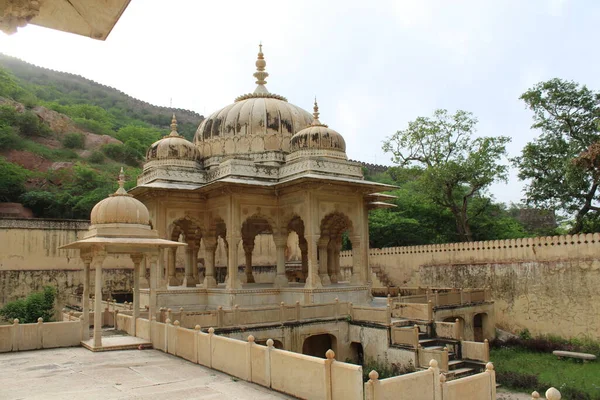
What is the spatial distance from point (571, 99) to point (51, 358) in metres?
22.3

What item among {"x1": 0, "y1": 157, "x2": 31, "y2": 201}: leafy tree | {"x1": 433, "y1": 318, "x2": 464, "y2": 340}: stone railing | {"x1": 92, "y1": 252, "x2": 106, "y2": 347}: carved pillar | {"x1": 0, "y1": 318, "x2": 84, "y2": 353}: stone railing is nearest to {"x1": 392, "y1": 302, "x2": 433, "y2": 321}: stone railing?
{"x1": 433, "y1": 318, "x2": 464, "y2": 340}: stone railing

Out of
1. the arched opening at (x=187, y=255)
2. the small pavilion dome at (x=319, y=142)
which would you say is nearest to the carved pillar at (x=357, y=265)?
the small pavilion dome at (x=319, y=142)

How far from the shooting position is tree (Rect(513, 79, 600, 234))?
22.4 metres

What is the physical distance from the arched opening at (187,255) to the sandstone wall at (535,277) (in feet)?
36.9

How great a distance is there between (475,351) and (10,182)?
33482 millimetres

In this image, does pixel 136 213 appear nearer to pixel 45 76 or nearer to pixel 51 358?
pixel 51 358

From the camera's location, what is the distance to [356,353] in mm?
15234

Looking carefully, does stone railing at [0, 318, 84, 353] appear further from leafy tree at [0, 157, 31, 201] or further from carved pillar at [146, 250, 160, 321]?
leafy tree at [0, 157, 31, 201]

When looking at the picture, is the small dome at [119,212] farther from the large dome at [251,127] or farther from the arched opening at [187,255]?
the large dome at [251,127]

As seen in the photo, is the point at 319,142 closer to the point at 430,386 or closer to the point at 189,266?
the point at 189,266

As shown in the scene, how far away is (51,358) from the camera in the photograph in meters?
10.4

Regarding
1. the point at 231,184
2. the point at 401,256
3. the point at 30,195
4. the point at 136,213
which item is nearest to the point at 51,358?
the point at 136,213

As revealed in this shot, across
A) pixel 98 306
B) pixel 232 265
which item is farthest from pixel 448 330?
pixel 98 306

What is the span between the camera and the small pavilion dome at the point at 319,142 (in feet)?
58.1
